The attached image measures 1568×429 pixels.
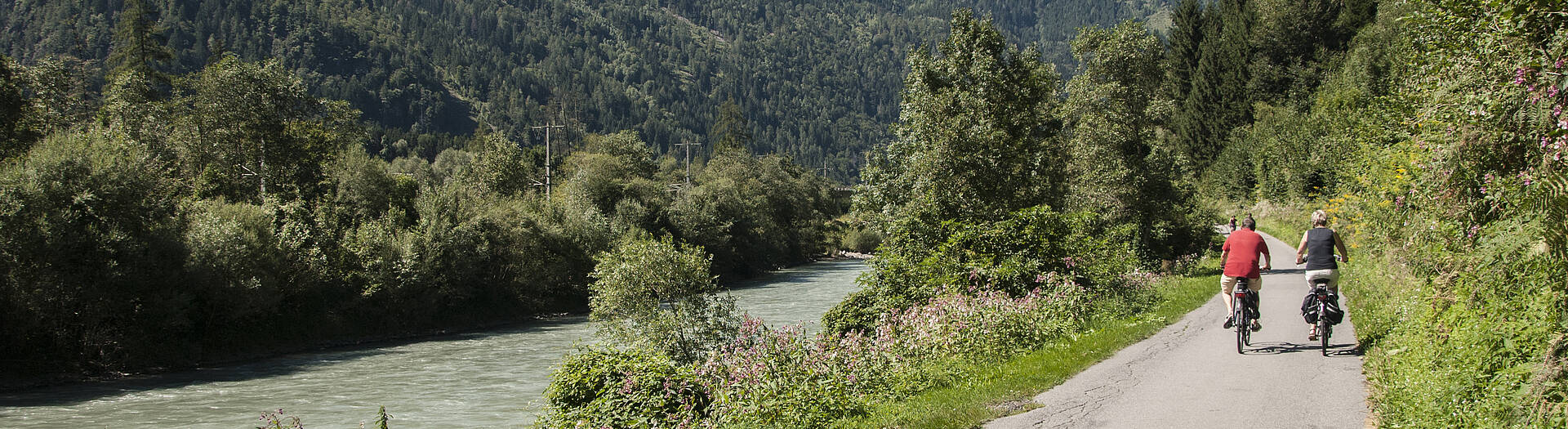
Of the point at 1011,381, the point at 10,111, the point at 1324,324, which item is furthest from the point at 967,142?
the point at 10,111

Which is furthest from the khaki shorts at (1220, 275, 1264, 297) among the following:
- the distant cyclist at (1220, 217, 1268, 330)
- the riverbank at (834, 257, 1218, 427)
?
the riverbank at (834, 257, 1218, 427)

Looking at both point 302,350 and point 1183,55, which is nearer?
point 302,350

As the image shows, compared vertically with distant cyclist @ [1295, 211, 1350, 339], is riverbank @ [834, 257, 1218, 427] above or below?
below

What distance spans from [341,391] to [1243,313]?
24227 mm

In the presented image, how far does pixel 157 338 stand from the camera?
3031 centimetres

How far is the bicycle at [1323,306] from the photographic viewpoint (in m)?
10.8

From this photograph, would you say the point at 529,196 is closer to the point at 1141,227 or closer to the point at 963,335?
the point at 1141,227

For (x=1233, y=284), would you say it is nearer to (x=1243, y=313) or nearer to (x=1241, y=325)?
(x=1243, y=313)

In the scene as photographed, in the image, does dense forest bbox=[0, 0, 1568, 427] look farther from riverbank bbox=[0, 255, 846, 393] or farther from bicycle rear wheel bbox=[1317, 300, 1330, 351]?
bicycle rear wheel bbox=[1317, 300, 1330, 351]

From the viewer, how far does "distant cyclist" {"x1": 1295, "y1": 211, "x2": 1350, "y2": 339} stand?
11352mm

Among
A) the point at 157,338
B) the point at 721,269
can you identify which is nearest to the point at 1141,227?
the point at 157,338

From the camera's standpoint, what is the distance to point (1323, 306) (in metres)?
10.9

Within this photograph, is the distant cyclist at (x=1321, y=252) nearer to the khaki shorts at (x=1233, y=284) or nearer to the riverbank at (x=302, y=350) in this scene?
the khaki shorts at (x=1233, y=284)

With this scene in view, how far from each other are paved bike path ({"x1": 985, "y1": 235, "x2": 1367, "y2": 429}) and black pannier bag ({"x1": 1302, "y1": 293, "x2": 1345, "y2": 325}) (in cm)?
40
